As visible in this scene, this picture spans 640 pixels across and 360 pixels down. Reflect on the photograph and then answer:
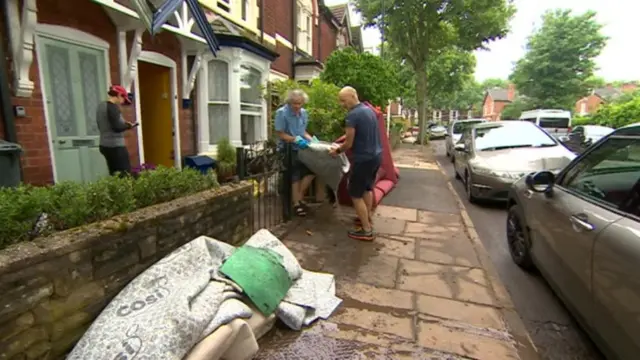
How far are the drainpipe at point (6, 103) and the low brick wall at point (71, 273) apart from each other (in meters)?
2.76

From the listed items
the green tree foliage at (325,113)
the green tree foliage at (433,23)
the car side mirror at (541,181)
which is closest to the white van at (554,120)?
the green tree foliage at (433,23)

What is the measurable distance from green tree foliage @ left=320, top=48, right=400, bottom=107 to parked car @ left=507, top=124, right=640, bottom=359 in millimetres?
4761

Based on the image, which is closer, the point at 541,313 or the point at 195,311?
the point at 195,311

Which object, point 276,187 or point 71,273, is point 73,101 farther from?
point 71,273

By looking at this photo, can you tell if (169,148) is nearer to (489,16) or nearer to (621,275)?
(621,275)

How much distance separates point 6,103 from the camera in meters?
3.88

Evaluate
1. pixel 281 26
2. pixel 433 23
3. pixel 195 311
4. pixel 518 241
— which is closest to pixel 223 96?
pixel 281 26

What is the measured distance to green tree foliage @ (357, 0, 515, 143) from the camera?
16.8 meters

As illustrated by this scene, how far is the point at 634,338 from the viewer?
1.77 m

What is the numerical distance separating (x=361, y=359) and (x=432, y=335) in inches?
22.7

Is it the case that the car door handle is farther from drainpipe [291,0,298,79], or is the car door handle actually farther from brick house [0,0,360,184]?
drainpipe [291,0,298,79]

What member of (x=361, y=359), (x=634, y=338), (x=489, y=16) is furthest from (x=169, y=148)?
(x=489, y=16)

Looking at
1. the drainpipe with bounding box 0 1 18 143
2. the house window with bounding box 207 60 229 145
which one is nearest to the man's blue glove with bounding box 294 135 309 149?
the drainpipe with bounding box 0 1 18 143

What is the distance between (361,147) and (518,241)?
1.94m
